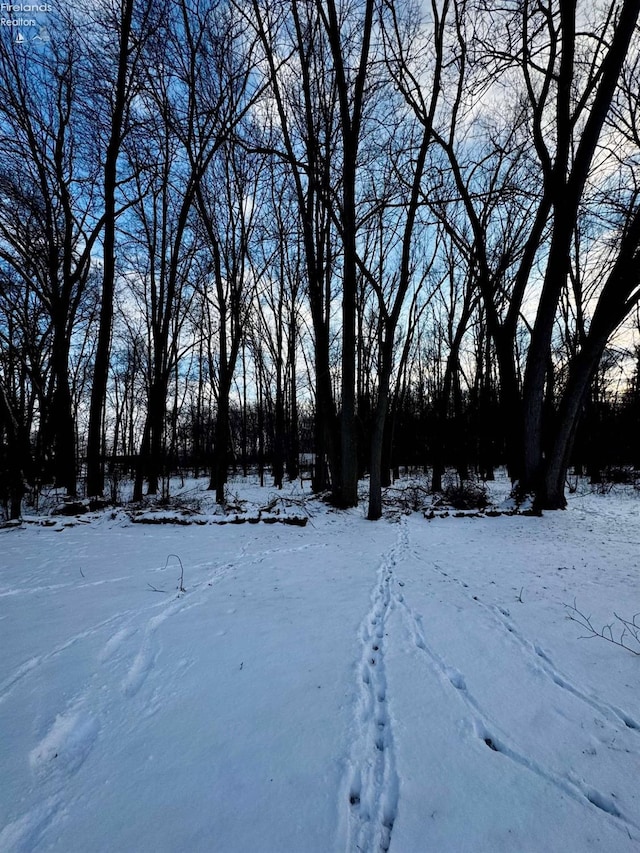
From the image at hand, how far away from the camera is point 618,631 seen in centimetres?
305

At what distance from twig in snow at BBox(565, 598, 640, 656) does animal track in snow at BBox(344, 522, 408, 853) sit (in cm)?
179

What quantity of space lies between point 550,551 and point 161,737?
5993 mm

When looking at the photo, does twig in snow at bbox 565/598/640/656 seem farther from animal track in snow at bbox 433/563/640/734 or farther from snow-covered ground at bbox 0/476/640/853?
animal track in snow at bbox 433/563/640/734

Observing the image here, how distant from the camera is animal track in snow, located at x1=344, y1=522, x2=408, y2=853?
1.43m

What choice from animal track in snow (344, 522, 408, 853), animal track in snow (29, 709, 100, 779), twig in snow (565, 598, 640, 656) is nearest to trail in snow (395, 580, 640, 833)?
animal track in snow (344, 522, 408, 853)

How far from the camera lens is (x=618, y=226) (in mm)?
10430

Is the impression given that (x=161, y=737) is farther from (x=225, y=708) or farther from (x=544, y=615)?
(x=544, y=615)

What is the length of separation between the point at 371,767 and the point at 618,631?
2.62 metres

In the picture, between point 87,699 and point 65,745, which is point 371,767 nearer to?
point 65,745

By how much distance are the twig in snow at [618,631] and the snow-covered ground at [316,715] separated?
0.08m

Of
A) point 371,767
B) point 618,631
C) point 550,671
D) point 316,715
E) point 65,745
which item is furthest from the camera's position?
point 618,631

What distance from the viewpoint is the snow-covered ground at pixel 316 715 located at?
1.44 metres

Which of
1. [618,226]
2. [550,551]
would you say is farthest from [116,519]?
[618,226]

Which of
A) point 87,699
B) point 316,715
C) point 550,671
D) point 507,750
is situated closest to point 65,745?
point 87,699
